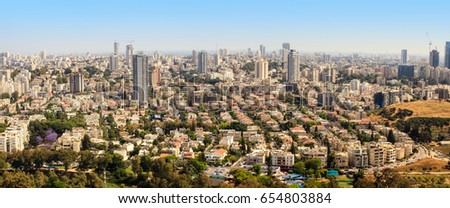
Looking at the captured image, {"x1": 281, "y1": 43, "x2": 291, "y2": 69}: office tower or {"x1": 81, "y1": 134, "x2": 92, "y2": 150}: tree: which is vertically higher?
{"x1": 281, "y1": 43, "x2": 291, "y2": 69}: office tower

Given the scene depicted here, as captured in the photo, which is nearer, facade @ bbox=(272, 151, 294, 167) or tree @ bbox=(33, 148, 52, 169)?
tree @ bbox=(33, 148, 52, 169)

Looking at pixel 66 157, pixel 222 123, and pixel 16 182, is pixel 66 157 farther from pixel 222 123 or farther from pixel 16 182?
pixel 222 123

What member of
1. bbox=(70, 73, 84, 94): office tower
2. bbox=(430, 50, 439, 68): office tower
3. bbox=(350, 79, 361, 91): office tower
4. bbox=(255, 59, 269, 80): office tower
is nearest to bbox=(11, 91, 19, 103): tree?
bbox=(70, 73, 84, 94): office tower

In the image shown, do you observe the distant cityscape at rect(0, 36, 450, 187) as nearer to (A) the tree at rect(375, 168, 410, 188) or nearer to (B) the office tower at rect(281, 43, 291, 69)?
(A) the tree at rect(375, 168, 410, 188)

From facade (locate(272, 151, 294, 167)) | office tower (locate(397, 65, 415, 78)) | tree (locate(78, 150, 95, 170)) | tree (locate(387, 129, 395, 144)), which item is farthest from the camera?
office tower (locate(397, 65, 415, 78))

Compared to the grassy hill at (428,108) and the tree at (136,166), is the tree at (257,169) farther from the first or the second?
the grassy hill at (428,108)

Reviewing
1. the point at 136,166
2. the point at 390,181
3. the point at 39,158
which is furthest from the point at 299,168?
the point at 39,158

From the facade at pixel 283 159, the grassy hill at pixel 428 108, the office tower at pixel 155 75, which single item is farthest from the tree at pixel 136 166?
the office tower at pixel 155 75
